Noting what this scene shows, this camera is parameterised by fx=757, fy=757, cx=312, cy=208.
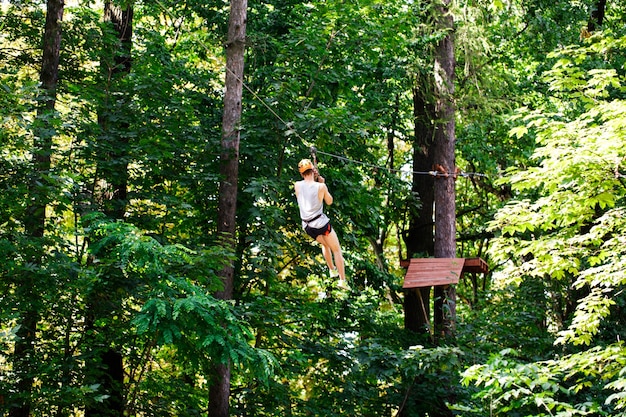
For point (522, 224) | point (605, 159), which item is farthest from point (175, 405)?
point (605, 159)

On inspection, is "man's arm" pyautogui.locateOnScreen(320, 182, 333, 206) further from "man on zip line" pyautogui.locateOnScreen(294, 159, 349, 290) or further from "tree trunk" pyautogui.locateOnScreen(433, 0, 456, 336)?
"tree trunk" pyautogui.locateOnScreen(433, 0, 456, 336)

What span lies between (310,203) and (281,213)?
2588mm

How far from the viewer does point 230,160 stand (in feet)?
36.8

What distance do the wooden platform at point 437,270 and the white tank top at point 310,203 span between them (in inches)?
141

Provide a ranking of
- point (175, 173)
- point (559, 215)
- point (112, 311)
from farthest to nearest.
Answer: point (175, 173) → point (112, 311) → point (559, 215)

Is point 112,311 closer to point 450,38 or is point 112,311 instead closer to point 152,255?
point 152,255

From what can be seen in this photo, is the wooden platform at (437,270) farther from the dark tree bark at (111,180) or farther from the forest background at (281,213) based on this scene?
the dark tree bark at (111,180)

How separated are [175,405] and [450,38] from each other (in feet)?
27.1

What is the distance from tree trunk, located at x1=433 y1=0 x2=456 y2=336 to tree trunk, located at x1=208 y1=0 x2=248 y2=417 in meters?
4.06

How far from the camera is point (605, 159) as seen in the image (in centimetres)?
862

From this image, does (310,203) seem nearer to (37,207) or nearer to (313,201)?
(313,201)

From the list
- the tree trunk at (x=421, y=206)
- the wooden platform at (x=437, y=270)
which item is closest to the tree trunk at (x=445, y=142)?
the tree trunk at (x=421, y=206)

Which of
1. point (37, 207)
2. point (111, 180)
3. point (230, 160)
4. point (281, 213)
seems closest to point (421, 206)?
point (281, 213)

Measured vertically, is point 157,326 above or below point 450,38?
below
